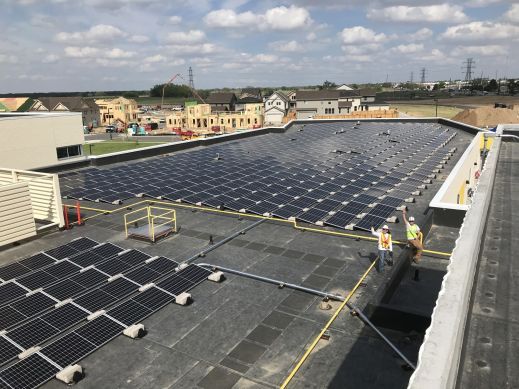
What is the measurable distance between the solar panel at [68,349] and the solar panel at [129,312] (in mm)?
1264

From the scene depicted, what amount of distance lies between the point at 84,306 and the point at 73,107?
166981 millimetres

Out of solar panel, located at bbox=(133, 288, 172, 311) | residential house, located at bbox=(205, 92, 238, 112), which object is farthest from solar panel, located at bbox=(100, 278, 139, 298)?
residential house, located at bbox=(205, 92, 238, 112)

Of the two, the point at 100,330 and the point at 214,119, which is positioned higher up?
the point at 214,119

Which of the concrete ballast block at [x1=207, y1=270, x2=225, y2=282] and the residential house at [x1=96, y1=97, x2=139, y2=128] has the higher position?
the residential house at [x1=96, y1=97, x2=139, y2=128]

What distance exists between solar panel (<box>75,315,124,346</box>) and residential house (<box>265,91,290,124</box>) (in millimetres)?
143552

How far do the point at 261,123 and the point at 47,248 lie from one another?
132 m

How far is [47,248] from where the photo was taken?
18.6m

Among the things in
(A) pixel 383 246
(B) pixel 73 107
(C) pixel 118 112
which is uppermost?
(B) pixel 73 107

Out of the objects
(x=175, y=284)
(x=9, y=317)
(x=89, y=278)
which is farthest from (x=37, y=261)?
(x=175, y=284)

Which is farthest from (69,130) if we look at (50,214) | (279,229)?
(279,229)

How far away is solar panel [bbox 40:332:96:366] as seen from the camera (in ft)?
35.5

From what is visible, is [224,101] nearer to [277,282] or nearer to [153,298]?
[277,282]

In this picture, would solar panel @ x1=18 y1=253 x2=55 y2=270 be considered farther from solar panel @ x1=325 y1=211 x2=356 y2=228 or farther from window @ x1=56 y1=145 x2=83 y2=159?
window @ x1=56 y1=145 x2=83 y2=159

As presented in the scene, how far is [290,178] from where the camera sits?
3139 centimetres
